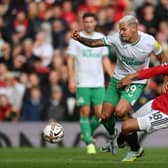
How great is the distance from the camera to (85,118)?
1546cm

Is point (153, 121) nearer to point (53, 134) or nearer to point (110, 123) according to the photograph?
point (53, 134)

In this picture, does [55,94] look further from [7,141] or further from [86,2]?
[86,2]

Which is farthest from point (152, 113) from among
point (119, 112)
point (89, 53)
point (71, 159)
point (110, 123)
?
point (89, 53)

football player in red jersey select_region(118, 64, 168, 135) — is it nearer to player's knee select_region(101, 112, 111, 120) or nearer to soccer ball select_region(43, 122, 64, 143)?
Result: soccer ball select_region(43, 122, 64, 143)

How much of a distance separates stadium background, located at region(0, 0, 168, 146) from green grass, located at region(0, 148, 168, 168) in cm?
290

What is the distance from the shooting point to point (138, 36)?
43.8 ft

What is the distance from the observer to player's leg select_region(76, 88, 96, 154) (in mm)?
15219

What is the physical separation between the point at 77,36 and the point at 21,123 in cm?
587

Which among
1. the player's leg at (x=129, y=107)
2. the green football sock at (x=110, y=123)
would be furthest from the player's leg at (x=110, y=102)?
the player's leg at (x=129, y=107)

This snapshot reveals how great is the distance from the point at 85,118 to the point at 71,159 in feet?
7.63

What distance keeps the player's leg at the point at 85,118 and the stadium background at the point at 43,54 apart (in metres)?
2.53

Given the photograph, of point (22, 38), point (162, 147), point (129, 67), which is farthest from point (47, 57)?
point (129, 67)

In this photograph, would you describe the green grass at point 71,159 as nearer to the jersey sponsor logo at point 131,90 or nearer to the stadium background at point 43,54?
the jersey sponsor logo at point 131,90

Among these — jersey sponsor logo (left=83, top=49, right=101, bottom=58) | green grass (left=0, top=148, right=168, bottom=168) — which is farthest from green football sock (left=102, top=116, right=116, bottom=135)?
jersey sponsor logo (left=83, top=49, right=101, bottom=58)
